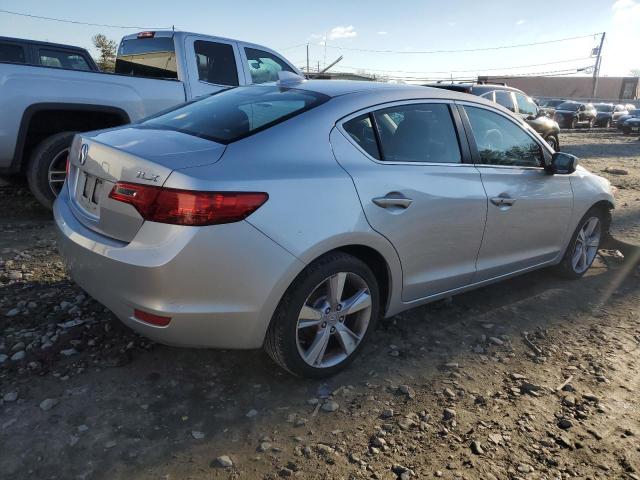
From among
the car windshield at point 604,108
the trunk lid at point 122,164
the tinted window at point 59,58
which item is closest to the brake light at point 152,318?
the trunk lid at point 122,164

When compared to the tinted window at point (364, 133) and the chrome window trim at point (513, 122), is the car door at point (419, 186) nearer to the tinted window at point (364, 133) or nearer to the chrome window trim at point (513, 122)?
the tinted window at point (364, 133)

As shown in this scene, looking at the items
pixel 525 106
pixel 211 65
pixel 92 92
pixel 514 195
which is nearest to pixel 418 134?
pixel 514 195

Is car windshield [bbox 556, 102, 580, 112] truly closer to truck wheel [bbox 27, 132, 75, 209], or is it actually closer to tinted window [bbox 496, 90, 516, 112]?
tinted window [bbox 496, 90, 516, 112]

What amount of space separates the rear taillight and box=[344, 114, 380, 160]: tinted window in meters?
0.79

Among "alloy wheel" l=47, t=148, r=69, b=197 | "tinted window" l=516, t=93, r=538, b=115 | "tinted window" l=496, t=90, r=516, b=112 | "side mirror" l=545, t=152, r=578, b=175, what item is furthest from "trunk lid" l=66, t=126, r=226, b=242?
"tinted window" l=516, t=93, r=538, b=115

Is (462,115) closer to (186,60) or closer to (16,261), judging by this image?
(16,261)

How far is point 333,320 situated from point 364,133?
1056 mm

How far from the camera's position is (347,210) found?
2.54 m

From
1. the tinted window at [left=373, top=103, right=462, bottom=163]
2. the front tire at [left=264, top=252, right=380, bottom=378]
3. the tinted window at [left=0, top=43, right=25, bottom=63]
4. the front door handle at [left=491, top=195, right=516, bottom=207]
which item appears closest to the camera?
the front tire at [left=264, top=252, right=380, bottom=378]

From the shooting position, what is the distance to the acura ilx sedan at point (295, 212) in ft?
7.23

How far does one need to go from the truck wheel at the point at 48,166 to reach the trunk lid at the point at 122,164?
249 cm

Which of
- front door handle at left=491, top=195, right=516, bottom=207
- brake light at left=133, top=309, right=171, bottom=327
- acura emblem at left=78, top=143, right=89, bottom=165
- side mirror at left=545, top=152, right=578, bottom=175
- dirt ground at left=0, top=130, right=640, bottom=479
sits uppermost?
acura emblem at left=78, top=143, right=89, bottom=165

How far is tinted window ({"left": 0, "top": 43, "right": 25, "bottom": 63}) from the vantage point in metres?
6.99

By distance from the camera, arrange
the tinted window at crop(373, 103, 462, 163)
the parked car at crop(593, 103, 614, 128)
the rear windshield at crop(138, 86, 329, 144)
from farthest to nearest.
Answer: the parked car at crop(593, 103, 614, 128) < the tinted window at crop(373, 103, 462, 163) < the rear windshield at crop(138, 86, 329, 144)
